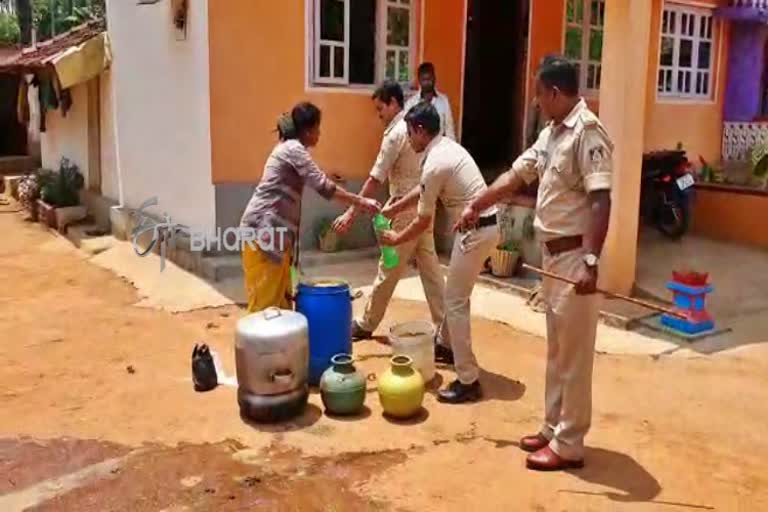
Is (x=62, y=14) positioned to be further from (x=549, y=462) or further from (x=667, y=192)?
(x=549, y=462)

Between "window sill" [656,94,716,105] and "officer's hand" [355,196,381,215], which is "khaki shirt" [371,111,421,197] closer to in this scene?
"officer's hand" [355,196,381,215]

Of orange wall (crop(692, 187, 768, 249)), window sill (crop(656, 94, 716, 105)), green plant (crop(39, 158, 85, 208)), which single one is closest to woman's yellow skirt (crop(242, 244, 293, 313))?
orange wall (crop(692, 187, 768, 249))

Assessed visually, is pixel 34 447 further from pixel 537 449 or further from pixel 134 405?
pixel 537 449

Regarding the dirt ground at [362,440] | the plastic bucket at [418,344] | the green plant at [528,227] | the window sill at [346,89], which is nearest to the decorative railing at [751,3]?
the window sill at [346,89]

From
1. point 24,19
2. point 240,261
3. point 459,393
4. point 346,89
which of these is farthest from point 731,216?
point 24,19

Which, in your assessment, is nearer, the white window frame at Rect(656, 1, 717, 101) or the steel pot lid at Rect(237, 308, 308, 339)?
the steel pot lid at Rect(237, 308, 308, 339)

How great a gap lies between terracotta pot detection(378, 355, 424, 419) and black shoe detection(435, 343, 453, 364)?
3.00 feet

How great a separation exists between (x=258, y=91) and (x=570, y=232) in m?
5.42

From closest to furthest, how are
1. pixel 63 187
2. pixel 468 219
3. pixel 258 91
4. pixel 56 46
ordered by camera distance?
pixel 468 219 < pixel 258 91 < pixel 63 187 < pixel 56 46

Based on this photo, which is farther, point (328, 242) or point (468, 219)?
point (328, 242)

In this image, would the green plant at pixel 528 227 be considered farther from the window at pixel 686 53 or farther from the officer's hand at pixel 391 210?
the window at pixel 686 53

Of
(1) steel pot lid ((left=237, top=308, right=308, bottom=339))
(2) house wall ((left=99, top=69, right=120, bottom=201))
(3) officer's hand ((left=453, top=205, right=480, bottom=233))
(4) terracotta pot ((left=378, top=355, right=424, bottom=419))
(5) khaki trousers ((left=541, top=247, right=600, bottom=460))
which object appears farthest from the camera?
(2) house wall ((left=99, top=69, right=120, bottom=201))

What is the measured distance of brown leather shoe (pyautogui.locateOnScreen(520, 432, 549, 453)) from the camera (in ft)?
14.2

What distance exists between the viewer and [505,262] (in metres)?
8.13
